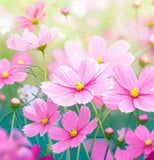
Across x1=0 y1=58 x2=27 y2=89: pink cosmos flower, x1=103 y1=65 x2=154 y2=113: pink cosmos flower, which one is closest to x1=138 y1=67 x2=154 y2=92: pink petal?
x1=103 y1=65 x2=154 y2=113: pink cosmos flower

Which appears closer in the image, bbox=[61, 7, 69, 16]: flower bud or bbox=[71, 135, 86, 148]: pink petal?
bbox=[71, 135, 86, 148]: pink petal

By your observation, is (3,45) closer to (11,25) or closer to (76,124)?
(11,25)

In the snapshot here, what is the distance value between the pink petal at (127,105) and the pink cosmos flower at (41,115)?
0.21 feet

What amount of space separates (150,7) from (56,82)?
20cm

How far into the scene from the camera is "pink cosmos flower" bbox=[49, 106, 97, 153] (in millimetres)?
236

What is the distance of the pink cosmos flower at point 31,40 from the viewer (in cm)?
26

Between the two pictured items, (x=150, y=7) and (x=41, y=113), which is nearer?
(x=41, y=113)

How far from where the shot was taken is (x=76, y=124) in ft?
0.82

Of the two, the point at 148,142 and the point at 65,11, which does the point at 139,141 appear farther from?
the point at 65,11

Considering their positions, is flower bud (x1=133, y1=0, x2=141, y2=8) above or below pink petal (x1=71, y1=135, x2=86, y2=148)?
above

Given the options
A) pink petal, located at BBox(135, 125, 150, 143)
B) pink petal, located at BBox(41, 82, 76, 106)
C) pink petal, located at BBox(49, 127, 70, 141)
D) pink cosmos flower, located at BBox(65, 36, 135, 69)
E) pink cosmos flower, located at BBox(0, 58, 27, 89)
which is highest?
pink cosmos flower, located at BBox(65, 36, 135, 69)

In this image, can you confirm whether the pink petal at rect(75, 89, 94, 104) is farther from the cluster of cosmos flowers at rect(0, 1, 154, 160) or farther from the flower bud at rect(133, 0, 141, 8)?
the flower bud at rect(133, 0, 141, 8)

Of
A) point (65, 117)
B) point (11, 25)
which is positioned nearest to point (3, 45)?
point (11, 25)

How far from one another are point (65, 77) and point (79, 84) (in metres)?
0.01
